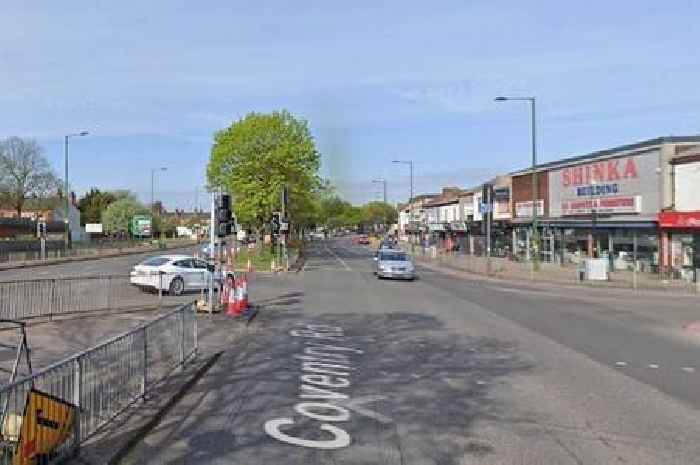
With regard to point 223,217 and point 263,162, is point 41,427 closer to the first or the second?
point 223,217

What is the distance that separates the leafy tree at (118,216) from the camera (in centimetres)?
11125

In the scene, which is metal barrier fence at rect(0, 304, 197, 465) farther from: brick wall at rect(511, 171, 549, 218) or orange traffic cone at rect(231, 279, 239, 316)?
brick wall at rect(511, 171, 549, 218)

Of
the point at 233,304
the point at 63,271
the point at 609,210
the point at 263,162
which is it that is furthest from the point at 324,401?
the point at 263,162

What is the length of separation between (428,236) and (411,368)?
A: 85883 millimetres

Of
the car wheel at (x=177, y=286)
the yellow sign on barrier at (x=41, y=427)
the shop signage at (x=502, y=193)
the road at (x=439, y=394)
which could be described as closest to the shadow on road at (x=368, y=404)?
the road at (x=439, y=394)

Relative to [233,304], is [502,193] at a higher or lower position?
higher

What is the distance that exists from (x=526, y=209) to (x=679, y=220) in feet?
71.6

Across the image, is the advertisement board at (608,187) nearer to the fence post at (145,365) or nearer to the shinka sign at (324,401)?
the shinka sign at (324,401)

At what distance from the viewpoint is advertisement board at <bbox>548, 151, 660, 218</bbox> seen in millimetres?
38875

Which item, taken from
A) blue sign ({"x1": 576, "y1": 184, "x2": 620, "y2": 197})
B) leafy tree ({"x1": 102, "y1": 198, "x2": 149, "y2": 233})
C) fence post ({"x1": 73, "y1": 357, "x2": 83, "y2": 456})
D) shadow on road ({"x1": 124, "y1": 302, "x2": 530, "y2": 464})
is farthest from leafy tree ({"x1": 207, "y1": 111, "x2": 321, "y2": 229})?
leafy tree ({"x1": 102, "y1": 198, "x2": 149, "y2": 233})

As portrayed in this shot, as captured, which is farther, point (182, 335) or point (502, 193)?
point (502, 193)

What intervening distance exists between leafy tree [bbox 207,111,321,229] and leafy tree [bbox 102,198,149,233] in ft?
188

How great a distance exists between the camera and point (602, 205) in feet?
144

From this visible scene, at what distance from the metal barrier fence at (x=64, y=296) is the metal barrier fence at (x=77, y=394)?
8194 millimetres
